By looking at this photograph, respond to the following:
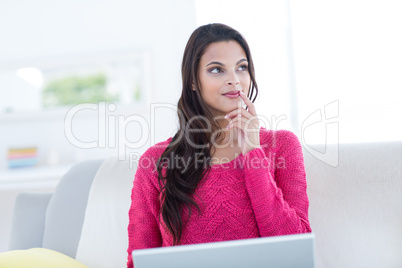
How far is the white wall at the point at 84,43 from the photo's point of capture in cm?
344

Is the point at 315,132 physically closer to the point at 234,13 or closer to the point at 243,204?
the point at 234,13

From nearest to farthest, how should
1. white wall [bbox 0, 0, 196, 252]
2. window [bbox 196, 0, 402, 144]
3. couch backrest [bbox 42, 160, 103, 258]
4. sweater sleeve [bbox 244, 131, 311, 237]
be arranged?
sweater sleeve [bbox 244, 131, 311, 237], couch backrest [bbox 42, 160, 103, 258], window [bbox 196, 0, 402, 144], white wall [bbox 0, 0, 196, 252]

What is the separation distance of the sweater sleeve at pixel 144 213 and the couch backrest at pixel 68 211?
36 centimetres

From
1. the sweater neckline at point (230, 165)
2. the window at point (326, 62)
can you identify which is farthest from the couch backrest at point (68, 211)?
the window at point (326, 62)

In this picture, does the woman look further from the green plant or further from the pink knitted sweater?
the green plant

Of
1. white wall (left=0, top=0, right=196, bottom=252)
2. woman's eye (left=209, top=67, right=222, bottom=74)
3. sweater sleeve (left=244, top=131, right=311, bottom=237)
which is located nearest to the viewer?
sweater sleeve (left=244, top=131, right=311, bottom=237)

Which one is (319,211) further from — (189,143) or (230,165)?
(189,143)

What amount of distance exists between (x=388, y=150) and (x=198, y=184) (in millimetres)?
760

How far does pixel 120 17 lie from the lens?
11.5 feet

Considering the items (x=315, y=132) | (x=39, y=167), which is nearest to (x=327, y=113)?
(x=315, y=132)

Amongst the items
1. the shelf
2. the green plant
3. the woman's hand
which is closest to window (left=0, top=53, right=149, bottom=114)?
the green plant

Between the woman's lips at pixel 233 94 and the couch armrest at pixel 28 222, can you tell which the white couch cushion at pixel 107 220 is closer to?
the couch armrest at pixel 28 222

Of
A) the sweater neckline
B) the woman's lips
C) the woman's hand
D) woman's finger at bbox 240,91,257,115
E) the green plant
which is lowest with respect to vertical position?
the sweater neckline

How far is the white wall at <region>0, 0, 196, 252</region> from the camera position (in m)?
3.44
